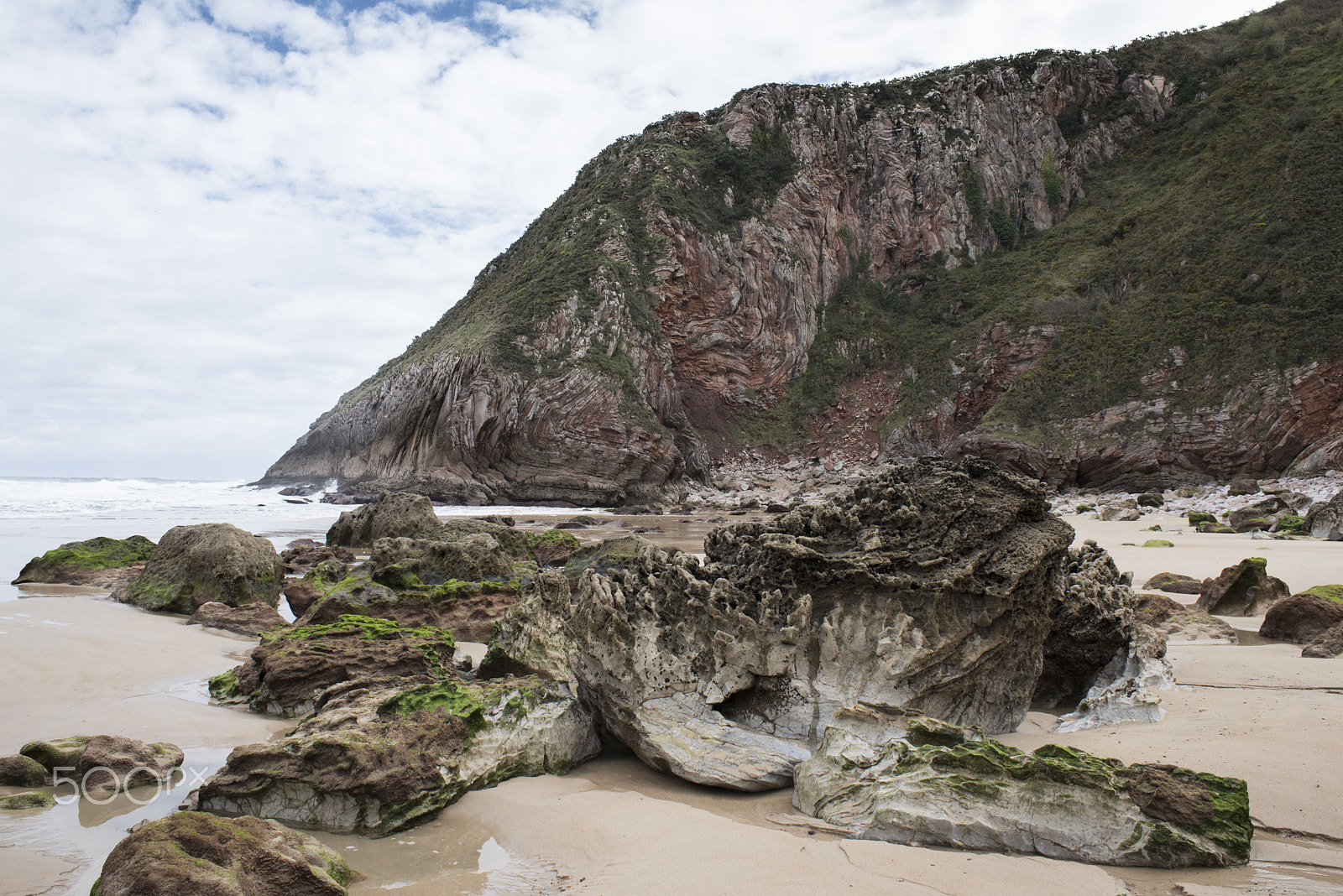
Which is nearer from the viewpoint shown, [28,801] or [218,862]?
[218,862]

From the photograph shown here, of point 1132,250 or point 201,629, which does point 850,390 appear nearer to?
point 1132,250

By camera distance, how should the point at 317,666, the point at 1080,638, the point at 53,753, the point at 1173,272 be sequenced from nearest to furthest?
the point at 53,753, the point at 1080,638, the point at 317,666, the point at 1173,272

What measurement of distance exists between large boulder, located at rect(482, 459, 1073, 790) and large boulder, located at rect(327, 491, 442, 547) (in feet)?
30.4

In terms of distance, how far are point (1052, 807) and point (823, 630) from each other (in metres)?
1.42

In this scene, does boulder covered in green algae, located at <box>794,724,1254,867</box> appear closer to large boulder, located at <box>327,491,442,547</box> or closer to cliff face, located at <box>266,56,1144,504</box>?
large boulder, located at <box>327,491,442,547</box>

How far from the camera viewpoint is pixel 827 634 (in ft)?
13.0

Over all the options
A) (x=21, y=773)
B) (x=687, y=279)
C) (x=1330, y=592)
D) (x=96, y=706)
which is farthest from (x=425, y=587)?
(x=687, y=279)

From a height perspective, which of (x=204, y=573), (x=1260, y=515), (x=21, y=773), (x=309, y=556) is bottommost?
(x=1260, y=515)

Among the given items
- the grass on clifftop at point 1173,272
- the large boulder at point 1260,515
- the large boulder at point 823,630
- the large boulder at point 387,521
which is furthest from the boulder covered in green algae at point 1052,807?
the grass on clifftop at point 1173,272

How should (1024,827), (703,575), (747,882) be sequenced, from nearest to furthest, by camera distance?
(747,882) → (1024,827) → (703,575)

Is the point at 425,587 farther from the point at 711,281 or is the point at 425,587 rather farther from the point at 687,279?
the point at 711,281

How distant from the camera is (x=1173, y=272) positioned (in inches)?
1398

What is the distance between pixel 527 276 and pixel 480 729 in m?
45.5

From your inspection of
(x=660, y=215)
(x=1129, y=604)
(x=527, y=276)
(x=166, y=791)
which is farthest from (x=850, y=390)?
(x=166, y=791)
